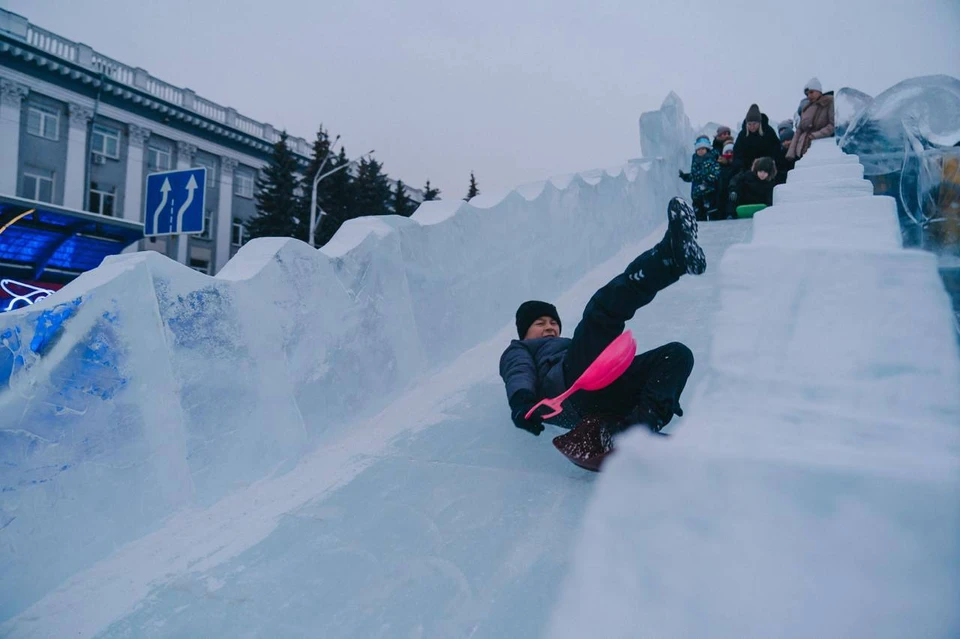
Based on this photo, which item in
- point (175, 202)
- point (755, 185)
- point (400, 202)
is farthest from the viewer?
point (400, 202)

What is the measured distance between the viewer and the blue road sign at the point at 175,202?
16.4ft

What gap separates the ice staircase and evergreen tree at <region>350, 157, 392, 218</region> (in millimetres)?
26416

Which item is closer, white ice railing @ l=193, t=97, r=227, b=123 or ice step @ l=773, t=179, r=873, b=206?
ice step @ l=773, t=179, r=873, b=206

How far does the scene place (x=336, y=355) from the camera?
9.11 feet

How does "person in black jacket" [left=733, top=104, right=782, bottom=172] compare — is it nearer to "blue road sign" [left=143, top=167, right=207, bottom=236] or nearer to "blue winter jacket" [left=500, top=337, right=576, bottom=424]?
"blue winter jacket" [left=500, top=337, right=576, bottom=424]

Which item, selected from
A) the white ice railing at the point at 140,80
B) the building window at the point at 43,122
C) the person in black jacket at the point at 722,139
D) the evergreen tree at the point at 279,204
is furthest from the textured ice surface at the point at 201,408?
the building window at the point at 43,122

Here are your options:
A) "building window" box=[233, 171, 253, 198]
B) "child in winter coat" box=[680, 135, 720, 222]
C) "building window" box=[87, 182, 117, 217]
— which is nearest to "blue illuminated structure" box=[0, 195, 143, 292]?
"child in winter coat" box=[680, 135, 720, 222]

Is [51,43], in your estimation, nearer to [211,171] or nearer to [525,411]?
[211,171]

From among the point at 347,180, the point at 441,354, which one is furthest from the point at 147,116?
the point at 441,354

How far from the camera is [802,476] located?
103 cm

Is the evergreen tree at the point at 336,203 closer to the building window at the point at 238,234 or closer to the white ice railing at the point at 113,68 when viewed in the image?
the building window at the point at 238,234

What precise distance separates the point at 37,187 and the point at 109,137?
359 cm

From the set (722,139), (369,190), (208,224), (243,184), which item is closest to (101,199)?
(208,224)

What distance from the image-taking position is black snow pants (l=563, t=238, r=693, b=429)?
6.23ft
